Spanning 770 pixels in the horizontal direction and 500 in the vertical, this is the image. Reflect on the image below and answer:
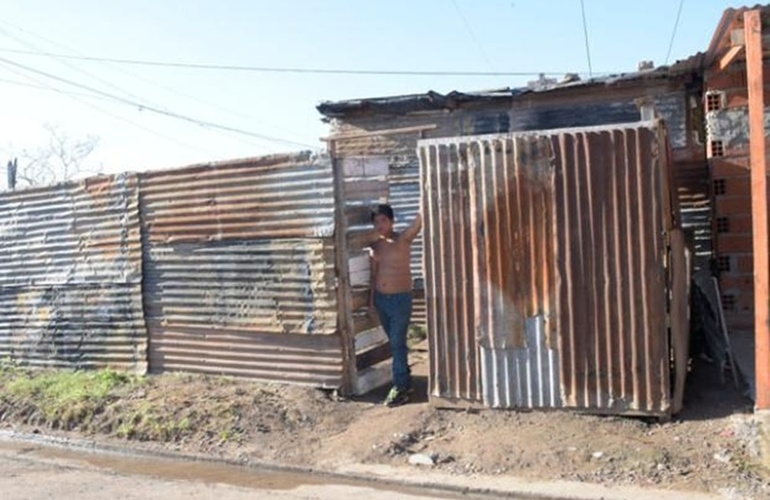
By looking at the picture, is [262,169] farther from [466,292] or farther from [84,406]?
[84,406]

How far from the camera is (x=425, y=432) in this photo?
648cm

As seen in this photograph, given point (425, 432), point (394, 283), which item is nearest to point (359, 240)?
point (394, 283)

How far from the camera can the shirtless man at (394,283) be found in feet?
24.2

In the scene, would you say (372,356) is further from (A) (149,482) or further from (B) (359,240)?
(A) (149,482)

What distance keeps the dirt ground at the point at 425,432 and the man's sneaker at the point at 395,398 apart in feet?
0.47

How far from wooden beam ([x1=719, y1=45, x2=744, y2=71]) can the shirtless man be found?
3.20 meters

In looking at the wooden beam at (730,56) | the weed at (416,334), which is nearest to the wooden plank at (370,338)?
the weed at (416,334)

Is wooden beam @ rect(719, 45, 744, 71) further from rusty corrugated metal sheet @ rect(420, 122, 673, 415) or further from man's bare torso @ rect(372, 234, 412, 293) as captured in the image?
man's bare torso @ rect(372, 234, 412, 293)

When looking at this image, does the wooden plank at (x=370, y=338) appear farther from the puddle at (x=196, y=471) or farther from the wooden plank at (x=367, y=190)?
the puddle at (x=196, y=471)

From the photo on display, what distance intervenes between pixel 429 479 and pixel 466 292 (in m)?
1.63

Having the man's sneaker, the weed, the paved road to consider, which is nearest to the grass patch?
the paved road

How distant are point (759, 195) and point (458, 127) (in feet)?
18.3

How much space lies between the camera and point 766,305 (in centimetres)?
576

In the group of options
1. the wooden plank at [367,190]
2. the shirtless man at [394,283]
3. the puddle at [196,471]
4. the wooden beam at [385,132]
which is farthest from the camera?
the wooden beam at [385,132]
